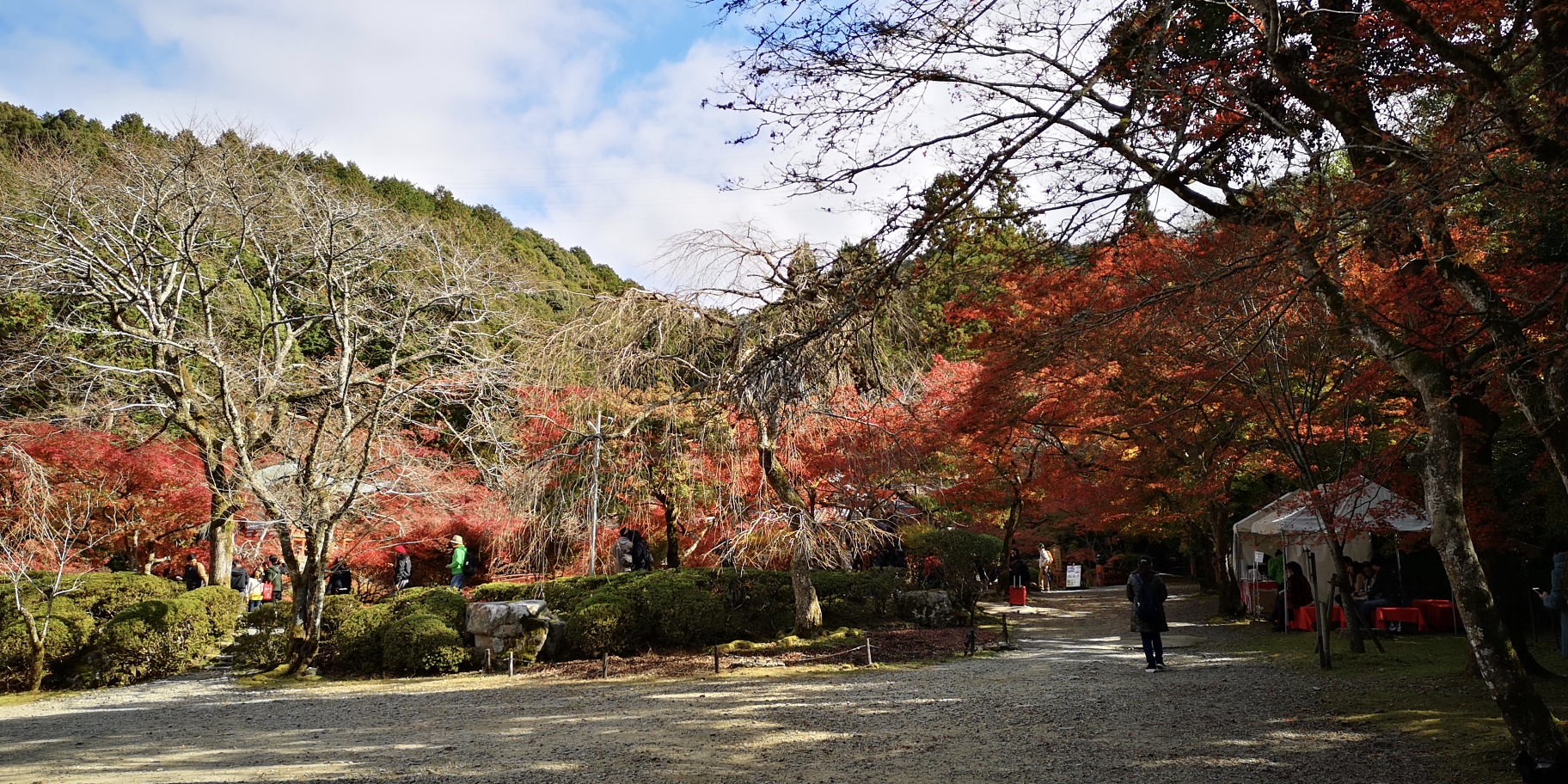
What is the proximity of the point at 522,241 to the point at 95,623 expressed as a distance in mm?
→ 25097

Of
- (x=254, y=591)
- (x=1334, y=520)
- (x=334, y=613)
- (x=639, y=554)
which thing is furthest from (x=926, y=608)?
(x=254, y=591)

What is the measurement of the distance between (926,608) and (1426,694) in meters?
8.04

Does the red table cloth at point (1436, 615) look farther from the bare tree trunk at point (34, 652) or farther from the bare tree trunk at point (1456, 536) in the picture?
the bare tree trunk at point (34, 652)

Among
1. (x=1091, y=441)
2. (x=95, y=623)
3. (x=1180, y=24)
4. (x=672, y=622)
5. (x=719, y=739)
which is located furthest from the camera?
(x=1091, y=441)

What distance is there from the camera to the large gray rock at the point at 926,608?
594 inches

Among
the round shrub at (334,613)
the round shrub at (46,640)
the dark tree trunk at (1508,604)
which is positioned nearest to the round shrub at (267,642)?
the round shrub at (334,613)

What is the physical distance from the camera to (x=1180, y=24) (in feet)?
20.4

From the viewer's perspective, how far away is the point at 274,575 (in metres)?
17.6

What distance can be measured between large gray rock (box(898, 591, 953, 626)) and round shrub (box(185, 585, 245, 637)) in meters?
9.86

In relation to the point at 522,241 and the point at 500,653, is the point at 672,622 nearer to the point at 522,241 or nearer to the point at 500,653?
the point at 500,653

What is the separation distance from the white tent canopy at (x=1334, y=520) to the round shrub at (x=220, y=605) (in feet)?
46.0

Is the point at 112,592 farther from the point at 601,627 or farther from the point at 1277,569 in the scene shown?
the point at 1277,569

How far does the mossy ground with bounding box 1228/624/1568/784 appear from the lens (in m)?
5.84

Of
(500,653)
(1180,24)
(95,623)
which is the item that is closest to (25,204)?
(95,623)
